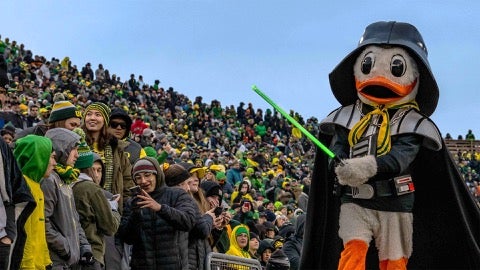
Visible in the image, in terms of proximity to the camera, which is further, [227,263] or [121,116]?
[121,116]

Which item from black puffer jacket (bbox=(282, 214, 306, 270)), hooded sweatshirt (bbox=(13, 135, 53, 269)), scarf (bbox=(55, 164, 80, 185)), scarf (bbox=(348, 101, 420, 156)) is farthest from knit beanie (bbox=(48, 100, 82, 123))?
black puffer jacket (bbox=(282, 214, 306, 270))

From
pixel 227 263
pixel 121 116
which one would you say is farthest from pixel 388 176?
pixel 121 116

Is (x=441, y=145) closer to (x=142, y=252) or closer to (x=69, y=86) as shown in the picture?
(x=142, y=252)

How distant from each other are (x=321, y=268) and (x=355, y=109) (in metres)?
1.23

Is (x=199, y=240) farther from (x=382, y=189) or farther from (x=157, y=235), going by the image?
(x=382, y=189)

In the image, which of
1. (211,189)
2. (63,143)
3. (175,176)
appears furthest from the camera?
(211,189)

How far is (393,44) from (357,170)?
978 millimetres

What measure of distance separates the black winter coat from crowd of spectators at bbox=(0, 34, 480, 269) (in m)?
0.09

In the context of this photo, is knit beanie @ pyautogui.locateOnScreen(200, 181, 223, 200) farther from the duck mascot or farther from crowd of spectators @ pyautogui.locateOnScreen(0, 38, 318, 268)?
the duck mascot

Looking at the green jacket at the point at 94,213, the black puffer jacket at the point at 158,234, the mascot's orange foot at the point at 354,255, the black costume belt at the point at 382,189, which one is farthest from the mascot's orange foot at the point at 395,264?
the green jacket at the point at 94,213

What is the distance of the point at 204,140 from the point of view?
30516 millimetres

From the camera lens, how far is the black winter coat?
26.9 ft

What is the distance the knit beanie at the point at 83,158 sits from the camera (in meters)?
8.07

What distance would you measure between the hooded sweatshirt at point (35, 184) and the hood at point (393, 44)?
2.10 m
